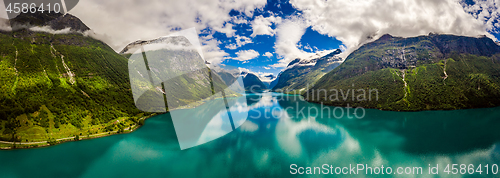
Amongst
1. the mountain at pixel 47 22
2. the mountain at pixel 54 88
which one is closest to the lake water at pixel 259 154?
the mountain at pixel 54 88

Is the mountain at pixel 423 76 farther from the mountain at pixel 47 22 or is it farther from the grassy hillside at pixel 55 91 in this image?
the mountain at pixel 47 22

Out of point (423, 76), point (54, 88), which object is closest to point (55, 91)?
point (54, 88)

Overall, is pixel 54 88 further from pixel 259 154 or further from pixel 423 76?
pixel 423 76

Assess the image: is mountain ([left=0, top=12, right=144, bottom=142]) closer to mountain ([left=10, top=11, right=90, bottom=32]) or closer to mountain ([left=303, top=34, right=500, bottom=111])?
mountain ([left=10, top=11, right=90, bottom=32])

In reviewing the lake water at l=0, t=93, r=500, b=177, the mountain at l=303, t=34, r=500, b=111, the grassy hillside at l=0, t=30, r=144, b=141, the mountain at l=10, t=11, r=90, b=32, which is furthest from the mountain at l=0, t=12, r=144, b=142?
the mountain at l=303, t=34, r=500, b=111

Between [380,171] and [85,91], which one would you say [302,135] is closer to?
[380,171]
